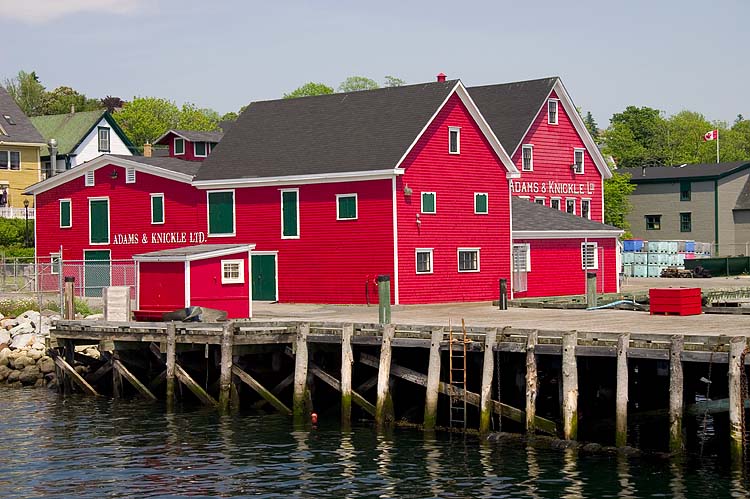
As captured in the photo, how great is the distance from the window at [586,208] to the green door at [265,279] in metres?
23.3

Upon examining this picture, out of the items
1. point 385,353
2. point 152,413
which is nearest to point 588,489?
point 385,353

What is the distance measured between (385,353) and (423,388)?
251 centimetres

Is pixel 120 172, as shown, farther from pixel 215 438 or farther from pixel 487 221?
pixel 215 438

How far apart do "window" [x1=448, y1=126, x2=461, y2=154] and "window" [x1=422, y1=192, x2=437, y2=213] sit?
2373 millimetres

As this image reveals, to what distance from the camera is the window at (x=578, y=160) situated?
221ft

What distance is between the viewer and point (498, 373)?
28.2 meters

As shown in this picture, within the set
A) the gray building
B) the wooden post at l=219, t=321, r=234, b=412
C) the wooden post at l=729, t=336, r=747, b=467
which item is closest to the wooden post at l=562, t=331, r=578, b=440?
the wooden post at l=729, t=336, r=747, b=467

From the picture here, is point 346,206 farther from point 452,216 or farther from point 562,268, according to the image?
point 562,268

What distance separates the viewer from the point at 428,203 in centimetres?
4906

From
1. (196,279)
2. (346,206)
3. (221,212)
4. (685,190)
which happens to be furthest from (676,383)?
(685,190)

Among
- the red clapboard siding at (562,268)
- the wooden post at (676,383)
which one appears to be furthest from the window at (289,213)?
the wooden post at (676,383)

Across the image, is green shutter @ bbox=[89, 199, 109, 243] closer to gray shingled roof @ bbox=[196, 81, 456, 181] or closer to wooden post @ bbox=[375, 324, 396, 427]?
gray shingled roof @ bbox=[196, 81, 456, 181]

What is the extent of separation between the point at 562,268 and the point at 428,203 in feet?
31.7

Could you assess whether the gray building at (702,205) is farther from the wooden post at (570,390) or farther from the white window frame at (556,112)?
the wooden post at (570,390)
